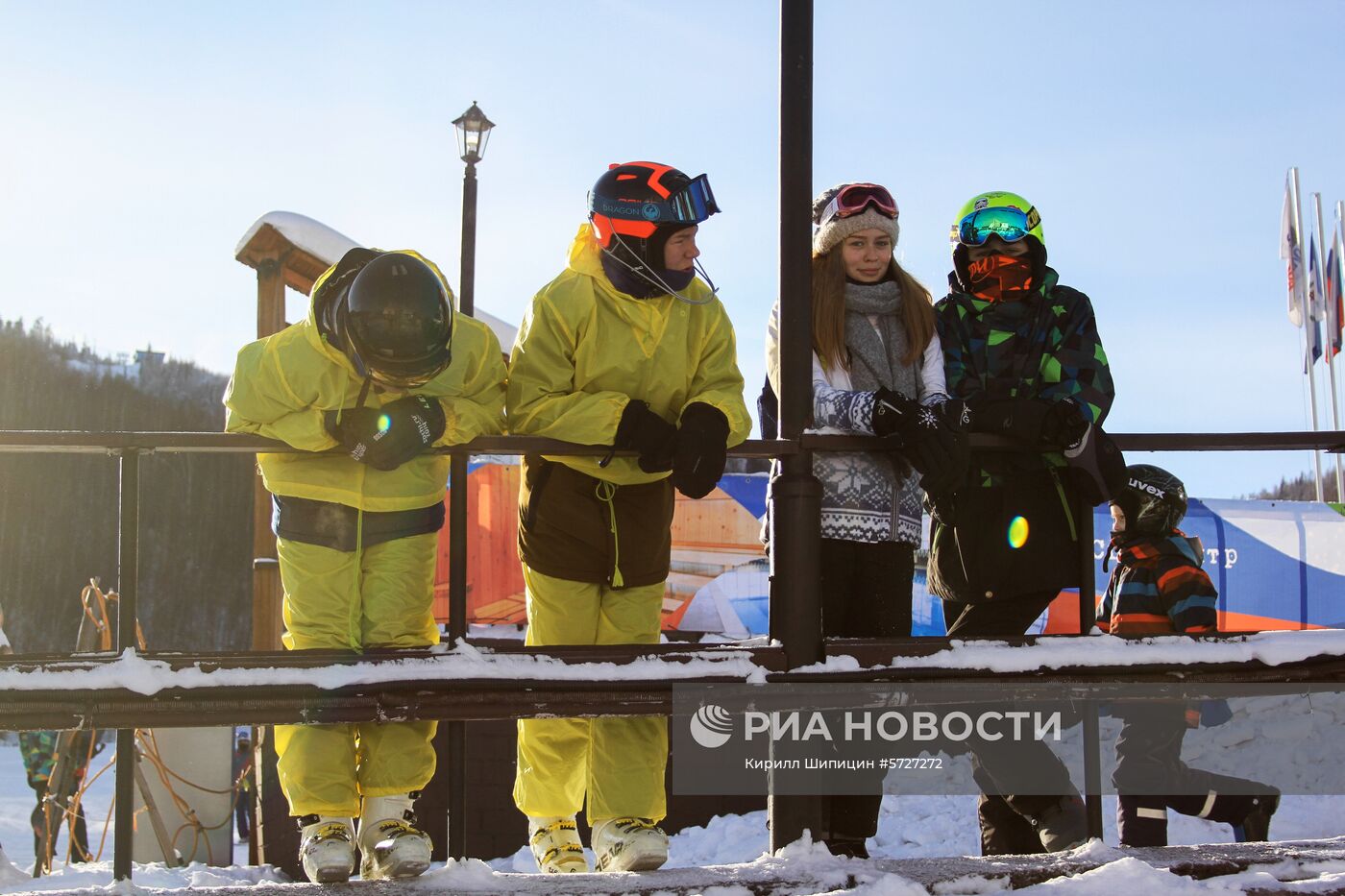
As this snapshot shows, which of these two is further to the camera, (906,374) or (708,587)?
(708,587)

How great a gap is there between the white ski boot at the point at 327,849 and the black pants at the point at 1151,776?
3.37 m

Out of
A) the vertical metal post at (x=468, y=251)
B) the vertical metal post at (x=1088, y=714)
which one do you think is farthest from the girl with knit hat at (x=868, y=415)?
the vertical metal post at (x=468, y=251)

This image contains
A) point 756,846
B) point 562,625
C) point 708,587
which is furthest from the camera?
point 708,587

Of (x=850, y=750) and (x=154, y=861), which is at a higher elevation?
(x=850, y=750)

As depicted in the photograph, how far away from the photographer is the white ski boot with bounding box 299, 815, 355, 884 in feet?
9.93

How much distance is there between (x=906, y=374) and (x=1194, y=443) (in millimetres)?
849

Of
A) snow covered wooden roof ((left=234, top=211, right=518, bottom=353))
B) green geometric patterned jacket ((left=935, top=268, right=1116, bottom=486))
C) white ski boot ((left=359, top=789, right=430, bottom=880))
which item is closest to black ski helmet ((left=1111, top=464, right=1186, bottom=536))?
green geometric patterned jacket ((left=935, top=268, right=1116, bottom=486))

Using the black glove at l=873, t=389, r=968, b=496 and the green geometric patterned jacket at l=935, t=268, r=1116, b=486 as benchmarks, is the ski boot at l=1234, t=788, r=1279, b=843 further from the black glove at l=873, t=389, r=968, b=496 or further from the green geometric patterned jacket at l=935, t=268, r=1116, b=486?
the black glove at l=873, t=389, r=968, b=496

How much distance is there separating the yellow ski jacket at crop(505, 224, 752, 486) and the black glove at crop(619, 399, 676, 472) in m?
0.14

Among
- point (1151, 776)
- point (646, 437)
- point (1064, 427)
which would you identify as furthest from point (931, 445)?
point (1151, 776)

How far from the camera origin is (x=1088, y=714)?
11.2 ft

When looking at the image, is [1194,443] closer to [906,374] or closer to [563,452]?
[906,374]

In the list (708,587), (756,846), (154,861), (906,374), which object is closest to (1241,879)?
(906,374)

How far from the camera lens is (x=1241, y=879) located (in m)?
3.10
